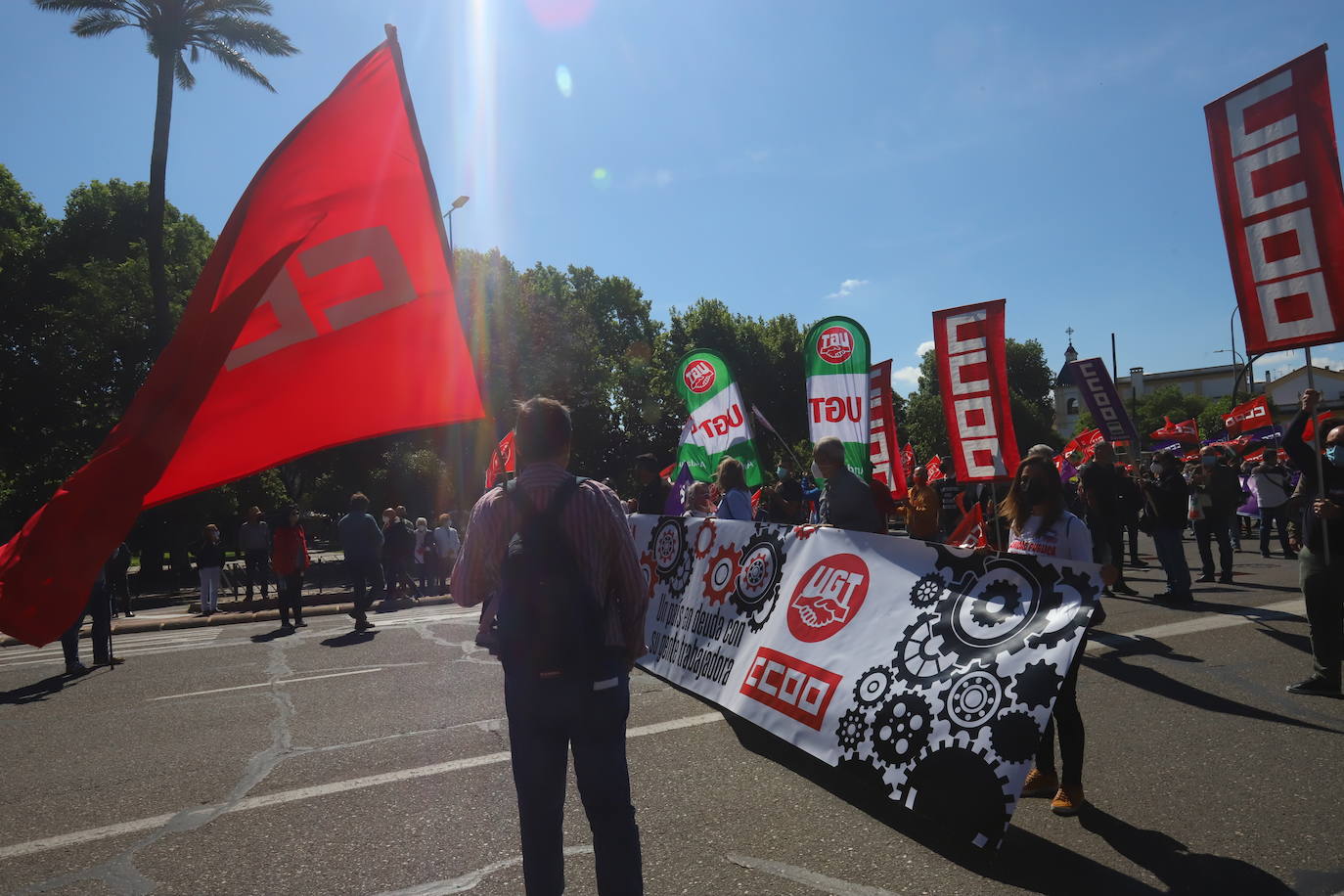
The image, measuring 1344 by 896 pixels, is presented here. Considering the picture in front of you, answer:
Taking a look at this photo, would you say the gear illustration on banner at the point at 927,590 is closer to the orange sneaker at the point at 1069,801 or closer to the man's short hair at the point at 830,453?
the orange sneaker at the point at 1069,801

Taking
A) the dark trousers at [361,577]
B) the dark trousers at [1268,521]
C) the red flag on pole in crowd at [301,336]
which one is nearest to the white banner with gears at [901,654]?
the red flag on pole in crowd at [301,336]

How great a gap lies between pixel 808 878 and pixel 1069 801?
1.47 meters

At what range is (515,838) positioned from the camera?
383cm

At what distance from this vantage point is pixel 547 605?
8.35ft

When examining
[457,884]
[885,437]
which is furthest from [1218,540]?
[457,884]

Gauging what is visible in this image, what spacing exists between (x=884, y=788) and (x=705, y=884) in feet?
3.43

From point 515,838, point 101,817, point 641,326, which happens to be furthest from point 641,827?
point 641,326

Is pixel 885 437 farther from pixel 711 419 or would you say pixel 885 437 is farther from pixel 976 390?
pixel 976 390

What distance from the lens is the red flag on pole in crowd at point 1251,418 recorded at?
22.3 metres

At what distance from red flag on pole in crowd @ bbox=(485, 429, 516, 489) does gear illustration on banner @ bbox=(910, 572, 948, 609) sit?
2234 millimetres

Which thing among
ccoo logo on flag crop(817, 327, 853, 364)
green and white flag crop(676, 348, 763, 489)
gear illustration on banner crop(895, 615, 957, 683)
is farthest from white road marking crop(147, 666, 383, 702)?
ccoo logo on flag crop(817, 327, 853, 364)

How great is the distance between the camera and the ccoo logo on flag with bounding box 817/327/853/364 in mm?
11227

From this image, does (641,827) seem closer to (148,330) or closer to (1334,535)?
(1334,535)

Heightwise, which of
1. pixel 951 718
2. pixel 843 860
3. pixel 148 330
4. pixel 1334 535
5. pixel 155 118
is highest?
pixel 155 118
